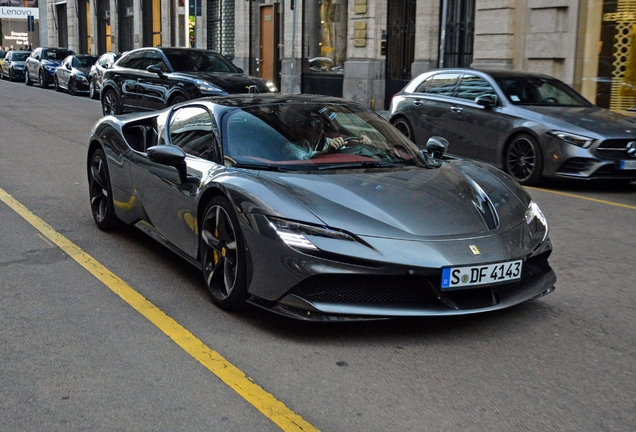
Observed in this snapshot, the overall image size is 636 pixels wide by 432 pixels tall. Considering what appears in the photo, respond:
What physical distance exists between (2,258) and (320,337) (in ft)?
9.47

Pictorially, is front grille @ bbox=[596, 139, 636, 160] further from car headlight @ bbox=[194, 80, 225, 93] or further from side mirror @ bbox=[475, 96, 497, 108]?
car headlight @ bbox=[194, 80, 225, 93]

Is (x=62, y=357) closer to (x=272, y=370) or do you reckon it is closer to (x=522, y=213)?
(x=272, y=370)

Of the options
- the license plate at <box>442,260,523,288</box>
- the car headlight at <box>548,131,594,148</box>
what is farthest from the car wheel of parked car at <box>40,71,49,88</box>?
the license plate at <box>442,260,523,288</box>

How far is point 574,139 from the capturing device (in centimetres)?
1042

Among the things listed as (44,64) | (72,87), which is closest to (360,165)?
(72,87)

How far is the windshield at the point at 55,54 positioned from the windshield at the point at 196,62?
1879 cm

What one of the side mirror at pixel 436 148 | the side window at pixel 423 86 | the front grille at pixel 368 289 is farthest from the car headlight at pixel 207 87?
the front grille at pixel 368 289

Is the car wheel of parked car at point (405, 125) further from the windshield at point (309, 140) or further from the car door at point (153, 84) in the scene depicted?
the windshield at point (309, 140)

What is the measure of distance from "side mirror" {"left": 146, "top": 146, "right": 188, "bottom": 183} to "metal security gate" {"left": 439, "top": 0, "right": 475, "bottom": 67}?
15756 millimetres

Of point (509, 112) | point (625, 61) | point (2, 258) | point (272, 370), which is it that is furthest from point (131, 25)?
point (272, 370)

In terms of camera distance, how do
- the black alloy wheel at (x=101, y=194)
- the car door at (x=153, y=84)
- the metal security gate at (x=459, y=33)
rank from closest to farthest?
the black alloy wheel at (x=101, y=194)
the car door at (x=153, y=84)
the metal security gate at (x=459, y=33)

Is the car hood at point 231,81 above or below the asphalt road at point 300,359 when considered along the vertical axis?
above

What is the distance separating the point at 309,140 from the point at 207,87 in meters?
10.7

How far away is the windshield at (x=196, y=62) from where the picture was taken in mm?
17250
